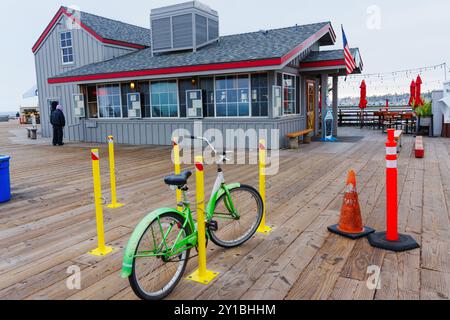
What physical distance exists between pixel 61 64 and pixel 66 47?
86 cm

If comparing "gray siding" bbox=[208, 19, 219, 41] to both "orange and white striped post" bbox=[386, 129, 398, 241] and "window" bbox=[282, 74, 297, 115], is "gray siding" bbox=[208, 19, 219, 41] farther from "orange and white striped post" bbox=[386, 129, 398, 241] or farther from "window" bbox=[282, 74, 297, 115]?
"orange and white striped post" bbox=[386, 129, 398, 241]

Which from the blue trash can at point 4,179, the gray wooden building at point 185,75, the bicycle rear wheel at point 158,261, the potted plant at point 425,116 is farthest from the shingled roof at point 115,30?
the bicycle rear wheel at point 158,261

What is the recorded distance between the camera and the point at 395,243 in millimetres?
3783

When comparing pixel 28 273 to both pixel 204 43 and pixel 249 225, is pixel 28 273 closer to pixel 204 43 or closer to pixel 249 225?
pixel 249 225

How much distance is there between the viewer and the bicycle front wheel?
3.76 meters

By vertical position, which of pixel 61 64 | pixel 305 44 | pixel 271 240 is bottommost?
pixel 271 240

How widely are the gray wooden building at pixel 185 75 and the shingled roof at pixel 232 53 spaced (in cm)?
4

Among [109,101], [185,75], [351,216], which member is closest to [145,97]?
[109,101]

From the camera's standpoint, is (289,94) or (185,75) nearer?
(185,75)

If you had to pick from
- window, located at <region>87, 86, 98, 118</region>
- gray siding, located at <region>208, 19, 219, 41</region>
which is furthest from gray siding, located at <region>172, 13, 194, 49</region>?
window, located at <region>87, 86, 98, 118</region>

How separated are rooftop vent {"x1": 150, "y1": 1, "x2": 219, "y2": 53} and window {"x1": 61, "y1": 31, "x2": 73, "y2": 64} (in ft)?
16.7

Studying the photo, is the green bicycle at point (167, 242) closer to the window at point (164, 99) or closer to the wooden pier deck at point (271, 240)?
the wooden pier deck at point (271, 240)

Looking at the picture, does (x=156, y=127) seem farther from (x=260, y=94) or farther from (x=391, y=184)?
(x=391, y=184)
